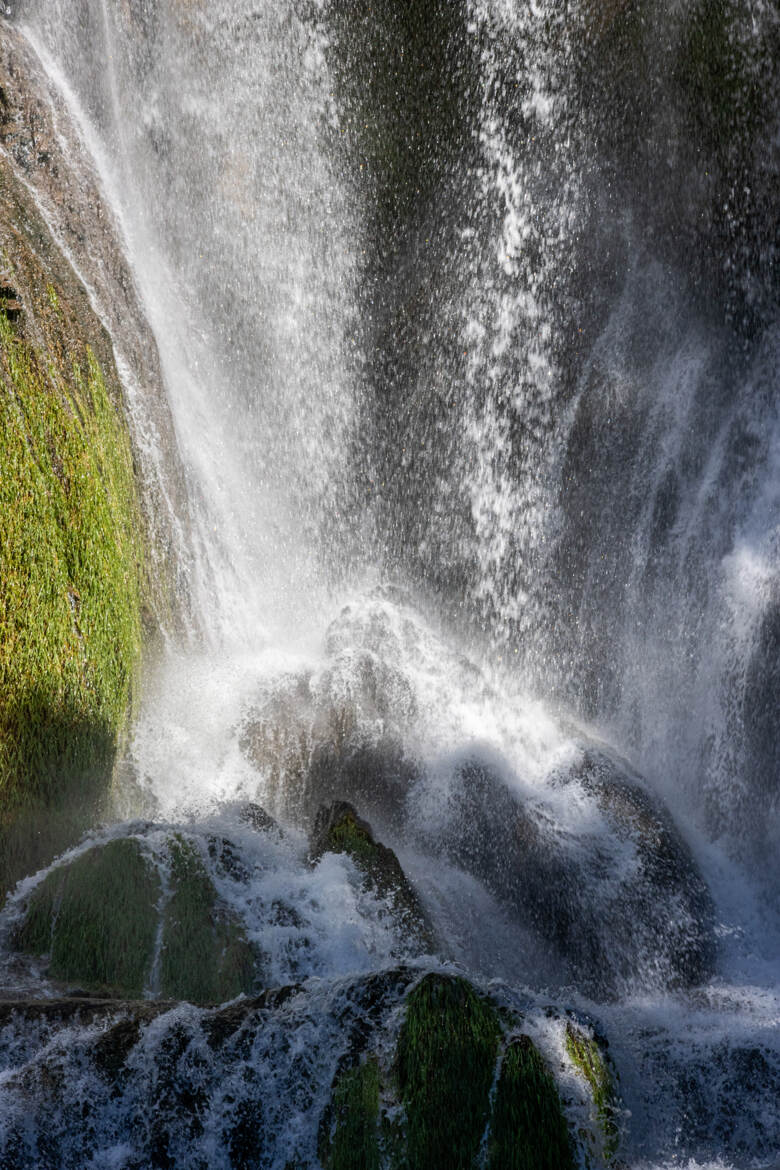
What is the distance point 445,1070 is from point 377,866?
168 cm

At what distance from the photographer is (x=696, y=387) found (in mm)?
6070

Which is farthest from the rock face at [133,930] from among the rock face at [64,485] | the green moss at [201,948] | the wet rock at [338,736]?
the wet rock at [338,736]

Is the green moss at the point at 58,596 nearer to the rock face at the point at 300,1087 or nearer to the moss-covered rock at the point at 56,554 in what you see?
the moss-covered rock at the point at 56,554

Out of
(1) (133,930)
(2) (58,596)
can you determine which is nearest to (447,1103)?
(1) (133,930)

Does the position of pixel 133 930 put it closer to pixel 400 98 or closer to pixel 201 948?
pixel 201 948

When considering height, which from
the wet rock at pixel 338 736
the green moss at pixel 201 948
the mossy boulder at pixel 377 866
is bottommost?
the green moss at pixel 201 948

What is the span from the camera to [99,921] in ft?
11.5

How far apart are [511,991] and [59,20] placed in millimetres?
6735

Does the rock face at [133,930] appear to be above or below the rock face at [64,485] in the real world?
below

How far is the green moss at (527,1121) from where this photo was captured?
234cm

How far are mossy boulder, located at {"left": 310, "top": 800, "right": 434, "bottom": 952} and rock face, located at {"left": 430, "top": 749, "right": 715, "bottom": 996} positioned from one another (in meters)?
0.80

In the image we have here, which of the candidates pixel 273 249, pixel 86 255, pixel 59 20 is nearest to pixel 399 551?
pixel 273 249

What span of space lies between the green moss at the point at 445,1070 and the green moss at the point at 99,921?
1.32 metres

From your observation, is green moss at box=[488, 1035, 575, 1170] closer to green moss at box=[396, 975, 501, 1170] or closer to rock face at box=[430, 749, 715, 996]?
green moss at box=[396, 975, 501, 1170]
